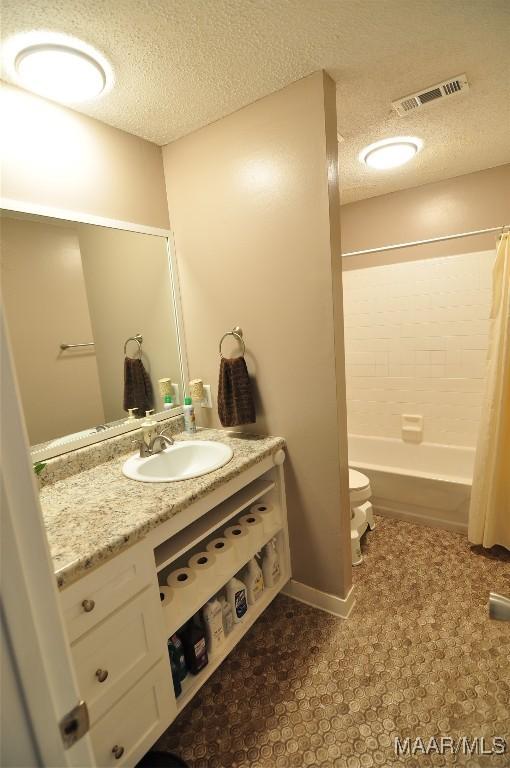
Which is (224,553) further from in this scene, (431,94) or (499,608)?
(431,94)

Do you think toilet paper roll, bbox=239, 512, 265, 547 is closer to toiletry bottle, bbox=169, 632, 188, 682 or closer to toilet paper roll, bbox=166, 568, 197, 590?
toilet paper roll, bbox=166, 568, 197, 590

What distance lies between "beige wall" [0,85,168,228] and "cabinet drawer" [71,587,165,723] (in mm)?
1493

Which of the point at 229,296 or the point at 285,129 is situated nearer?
the point at 285,129

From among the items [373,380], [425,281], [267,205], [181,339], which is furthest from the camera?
[373,380]

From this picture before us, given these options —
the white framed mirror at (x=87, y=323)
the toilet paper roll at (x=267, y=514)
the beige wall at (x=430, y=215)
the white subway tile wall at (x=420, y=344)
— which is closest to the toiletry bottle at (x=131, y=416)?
the white framed mirror at (x=87, y=323)

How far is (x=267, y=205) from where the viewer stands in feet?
5.22

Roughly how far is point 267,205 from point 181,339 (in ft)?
2.72

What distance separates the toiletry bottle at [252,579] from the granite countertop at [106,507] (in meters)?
0.50

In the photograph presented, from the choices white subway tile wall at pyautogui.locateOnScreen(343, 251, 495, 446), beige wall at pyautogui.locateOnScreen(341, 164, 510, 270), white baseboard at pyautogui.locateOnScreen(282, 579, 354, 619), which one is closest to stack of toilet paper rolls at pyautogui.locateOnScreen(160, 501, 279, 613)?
white baseboard at pyautogui.locateOnScreen(282, 579, 354, 619)

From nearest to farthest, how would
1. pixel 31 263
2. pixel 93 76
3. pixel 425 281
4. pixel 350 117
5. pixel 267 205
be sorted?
pixel 93 76 < pixel 31 263 < pixel 267 205 < pixel 350 117 < pixel 425 281

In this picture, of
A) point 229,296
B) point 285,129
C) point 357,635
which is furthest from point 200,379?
point 357,635

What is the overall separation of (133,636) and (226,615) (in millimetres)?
A: 532

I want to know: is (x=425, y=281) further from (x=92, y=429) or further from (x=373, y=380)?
(x=92, y=429)

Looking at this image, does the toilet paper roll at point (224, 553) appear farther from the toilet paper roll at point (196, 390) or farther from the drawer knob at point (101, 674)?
the toilet paper roll at point (196, 390)
